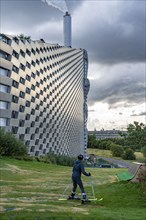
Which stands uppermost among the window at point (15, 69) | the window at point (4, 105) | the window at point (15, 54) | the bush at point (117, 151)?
the window at point (15, 54)

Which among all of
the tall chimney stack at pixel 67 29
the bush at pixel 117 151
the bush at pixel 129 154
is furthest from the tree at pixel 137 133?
the tall chimney stack at pixel 67 29

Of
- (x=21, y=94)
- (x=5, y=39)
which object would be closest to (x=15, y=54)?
(x=5, y=39)

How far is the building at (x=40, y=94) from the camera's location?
141 ft

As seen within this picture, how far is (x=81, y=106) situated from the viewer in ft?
394

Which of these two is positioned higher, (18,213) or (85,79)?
(85,79)

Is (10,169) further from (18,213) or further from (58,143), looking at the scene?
(58,143)

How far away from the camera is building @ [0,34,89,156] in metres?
42.9

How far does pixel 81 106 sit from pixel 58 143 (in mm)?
45703

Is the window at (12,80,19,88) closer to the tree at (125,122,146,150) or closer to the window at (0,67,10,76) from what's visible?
the window at (0,67,10,76)

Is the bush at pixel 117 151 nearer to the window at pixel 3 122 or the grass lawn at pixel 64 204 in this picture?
the window at pixel 3 122

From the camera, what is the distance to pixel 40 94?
195ft

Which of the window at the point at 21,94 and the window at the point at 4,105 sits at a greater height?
the window at the point at 21,94

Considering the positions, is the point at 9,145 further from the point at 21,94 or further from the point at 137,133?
the point at 137,133

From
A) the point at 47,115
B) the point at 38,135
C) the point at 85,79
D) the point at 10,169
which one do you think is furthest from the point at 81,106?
the point at 10,169
